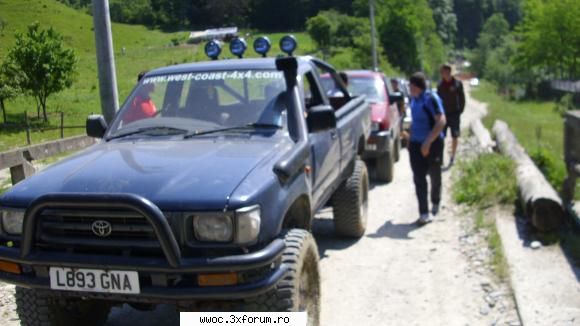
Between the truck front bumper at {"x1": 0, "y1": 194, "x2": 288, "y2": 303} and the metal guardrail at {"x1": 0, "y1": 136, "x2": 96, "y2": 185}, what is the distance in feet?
10.2

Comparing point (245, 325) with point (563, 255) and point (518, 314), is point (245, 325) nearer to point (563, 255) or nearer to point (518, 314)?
point (518, 314)

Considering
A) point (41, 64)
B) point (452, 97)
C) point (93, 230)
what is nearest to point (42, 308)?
point (93, 230)

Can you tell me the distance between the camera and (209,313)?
3348mm

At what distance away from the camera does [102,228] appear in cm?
330

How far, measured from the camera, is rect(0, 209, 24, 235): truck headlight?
3.47 m

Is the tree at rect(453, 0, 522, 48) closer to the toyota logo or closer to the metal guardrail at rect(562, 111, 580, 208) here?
the metal guardrail at rect(562, 111, 580, 208)

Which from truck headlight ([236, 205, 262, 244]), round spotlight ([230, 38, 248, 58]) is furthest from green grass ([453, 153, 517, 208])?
truck headlight ([236, 205, 262, 244])

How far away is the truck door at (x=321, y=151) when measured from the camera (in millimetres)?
4787

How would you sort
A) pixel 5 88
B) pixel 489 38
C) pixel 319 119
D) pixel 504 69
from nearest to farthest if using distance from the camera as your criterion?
1. pixel 319 119
2. pixel 5 88
3. pixel 504 69
4. pixel 489 38

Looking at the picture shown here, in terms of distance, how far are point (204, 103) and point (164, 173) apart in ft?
4.20

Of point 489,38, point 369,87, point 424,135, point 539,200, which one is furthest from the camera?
point 489,38

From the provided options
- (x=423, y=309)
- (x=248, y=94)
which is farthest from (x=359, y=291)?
(x=248, y=94)

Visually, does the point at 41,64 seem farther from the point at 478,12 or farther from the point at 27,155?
the point at 478,12

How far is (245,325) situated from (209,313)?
0.21 metres
